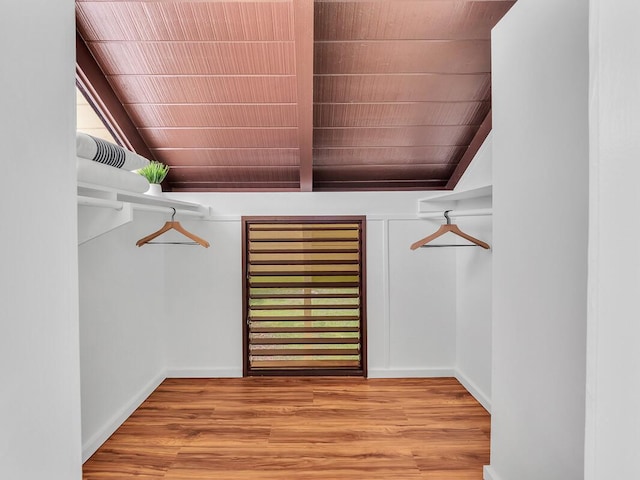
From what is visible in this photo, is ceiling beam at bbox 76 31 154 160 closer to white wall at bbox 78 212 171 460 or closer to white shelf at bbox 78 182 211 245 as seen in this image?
white wall at bbox 78 212 171 460

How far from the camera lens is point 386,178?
3.32 meters

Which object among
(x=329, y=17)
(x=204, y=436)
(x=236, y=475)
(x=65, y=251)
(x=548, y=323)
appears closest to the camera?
(x=65, y=251)

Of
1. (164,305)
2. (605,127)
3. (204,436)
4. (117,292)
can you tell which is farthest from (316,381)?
(605,127)

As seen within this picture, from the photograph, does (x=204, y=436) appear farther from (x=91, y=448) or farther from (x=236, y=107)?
(x=236, y=107)

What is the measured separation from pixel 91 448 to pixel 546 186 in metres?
2.27

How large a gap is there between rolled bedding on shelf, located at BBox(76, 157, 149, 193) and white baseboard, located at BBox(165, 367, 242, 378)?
166cm

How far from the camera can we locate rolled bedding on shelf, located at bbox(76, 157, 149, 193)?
1667 millimetres

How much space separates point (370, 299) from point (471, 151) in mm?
1249

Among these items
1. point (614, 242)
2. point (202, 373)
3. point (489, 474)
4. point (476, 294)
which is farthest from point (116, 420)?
point (614, 242)

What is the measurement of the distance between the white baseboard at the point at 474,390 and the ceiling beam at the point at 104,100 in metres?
2.60

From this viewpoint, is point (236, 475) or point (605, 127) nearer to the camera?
point (605, 127)

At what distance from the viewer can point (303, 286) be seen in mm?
3365

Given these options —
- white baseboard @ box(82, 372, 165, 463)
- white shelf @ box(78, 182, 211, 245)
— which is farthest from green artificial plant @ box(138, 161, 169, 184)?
white baseboard @ box(82, 372, 165, 463)

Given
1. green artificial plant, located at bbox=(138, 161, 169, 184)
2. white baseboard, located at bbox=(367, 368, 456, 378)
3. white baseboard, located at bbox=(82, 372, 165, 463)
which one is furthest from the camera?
white baseboard, located at bbox=(367, 368, 456, 378)
